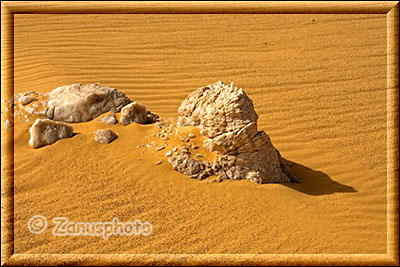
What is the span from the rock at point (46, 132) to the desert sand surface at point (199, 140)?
96mm

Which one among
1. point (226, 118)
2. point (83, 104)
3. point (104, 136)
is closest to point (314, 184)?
point (226, 118)

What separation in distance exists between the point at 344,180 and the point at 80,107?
315 cm

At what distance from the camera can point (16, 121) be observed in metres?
4.96

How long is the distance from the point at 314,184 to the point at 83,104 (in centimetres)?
277

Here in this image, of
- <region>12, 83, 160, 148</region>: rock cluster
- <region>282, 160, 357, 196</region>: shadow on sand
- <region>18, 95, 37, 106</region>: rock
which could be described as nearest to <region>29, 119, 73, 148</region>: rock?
<region>12, 83, 160, 148</region>: rock cluster

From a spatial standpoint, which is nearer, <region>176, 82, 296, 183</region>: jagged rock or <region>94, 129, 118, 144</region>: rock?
<region>176, 82, 296, 183</region>: jagged rock

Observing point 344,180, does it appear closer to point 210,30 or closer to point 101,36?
point 210,30

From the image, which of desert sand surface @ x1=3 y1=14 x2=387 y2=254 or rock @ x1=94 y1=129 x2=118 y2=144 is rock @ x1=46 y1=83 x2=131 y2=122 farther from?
rock @ x1=94 y1=129 x2=118 y2=144

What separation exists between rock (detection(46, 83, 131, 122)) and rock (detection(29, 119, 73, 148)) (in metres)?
0.26

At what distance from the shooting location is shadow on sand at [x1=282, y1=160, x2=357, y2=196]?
4.39 m

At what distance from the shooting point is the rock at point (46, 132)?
465cm

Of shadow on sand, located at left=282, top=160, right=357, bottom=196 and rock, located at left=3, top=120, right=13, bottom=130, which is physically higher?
rock, located at left=3, top=120, right=13, bottom=130

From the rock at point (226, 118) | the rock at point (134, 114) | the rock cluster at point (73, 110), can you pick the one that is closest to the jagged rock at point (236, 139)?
the rock at point (226, 118)

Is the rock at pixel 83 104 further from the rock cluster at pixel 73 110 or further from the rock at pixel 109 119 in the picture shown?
the rock at pixel 109 119
